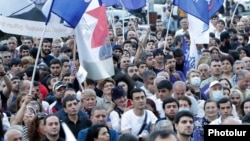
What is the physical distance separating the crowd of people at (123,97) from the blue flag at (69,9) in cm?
45

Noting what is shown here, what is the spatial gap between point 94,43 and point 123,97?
1.79 m

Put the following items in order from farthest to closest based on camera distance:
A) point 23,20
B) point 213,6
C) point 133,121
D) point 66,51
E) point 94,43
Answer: point 213,6
point 66,51
point 94,43
point 23,20
point 133,121

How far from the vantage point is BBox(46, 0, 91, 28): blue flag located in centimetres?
1166

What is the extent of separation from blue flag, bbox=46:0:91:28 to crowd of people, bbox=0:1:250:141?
1.47 feet

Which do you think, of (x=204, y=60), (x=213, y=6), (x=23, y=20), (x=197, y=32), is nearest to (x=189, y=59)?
(x=204, y=60)

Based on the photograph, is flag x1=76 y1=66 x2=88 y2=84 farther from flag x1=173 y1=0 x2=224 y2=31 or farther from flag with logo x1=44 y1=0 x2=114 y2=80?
flag x1=173 y1=0 x2=224 y2=31

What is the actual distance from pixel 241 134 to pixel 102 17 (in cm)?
865

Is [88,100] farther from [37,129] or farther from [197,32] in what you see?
[197,32]

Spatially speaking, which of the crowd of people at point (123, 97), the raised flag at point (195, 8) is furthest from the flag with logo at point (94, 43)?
the raised flag at point (195, 8)

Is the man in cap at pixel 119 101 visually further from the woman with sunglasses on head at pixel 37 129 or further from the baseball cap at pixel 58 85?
the woman with sunglasses on head at pixel 37 129

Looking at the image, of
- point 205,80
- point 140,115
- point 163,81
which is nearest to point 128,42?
point 205,80

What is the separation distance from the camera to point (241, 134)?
492 centimetres

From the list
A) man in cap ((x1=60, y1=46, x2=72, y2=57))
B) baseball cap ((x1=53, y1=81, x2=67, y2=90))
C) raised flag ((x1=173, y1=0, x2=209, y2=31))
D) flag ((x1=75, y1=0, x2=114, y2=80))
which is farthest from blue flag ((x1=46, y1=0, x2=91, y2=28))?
raised flag ((x1=173, y1=0, x2=209, y2=31))

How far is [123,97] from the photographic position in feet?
38.0
